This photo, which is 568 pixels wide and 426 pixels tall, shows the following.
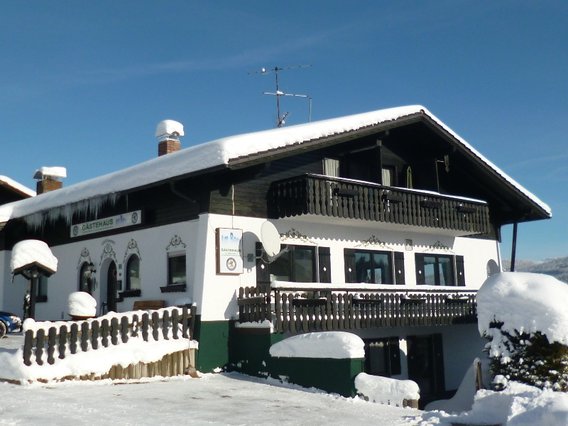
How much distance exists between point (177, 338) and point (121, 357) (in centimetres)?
165

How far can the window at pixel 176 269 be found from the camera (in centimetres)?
1700

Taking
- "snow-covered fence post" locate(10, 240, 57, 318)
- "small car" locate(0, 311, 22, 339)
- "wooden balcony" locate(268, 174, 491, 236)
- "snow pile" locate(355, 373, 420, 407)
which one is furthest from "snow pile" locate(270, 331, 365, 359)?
"small car" locate(0, 311, 22, 339)

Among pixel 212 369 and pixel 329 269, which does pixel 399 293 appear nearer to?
pixel 329 269

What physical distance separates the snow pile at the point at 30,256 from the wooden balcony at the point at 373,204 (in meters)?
6.22

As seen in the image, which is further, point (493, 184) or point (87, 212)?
point (493, 184)

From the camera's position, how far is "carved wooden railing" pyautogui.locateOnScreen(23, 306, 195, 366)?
13.0m

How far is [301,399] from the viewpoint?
1275 centimetres

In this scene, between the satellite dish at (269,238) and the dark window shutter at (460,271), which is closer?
the satellite dish at (269,238)

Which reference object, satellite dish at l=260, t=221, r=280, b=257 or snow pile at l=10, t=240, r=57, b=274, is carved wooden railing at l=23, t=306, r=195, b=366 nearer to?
satellite dish at l=260, t=221, r=280, b=257

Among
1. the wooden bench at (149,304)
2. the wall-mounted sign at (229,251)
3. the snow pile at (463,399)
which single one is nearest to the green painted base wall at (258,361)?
the wall-mounted sign at (229,251)

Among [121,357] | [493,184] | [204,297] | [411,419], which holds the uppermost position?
[493,184]

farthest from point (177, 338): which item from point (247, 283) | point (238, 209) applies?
point (238, 209)

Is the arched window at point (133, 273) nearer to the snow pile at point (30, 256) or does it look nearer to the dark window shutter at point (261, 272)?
the snow pile at point (30, 256)

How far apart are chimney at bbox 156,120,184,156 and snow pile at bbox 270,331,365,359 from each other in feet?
31.9
